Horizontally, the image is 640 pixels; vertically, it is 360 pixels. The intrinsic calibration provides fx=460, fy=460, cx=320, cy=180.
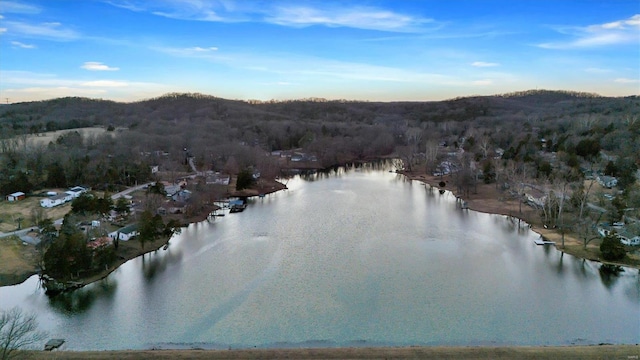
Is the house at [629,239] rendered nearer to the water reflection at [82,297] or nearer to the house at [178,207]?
the water reflection at [82,297]

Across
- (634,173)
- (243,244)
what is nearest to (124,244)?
(243,244)

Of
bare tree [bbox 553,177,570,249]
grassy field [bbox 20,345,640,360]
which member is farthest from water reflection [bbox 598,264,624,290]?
grassy field [bbox 20,345,640,360]

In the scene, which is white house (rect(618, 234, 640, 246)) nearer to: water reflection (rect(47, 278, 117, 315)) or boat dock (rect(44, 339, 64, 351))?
water reflection (rect(47, 278, 117, 315))

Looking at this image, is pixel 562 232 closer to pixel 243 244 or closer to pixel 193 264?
pixel 243 244

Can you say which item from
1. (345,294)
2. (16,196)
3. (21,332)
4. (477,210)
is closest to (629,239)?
(477,210)

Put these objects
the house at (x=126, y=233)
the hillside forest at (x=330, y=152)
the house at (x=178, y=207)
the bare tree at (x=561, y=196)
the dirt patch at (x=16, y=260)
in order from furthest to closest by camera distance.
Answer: the hillside forest at (x=330, y=152) → the house at (x=178, y=207) → the bare tree at (x=561, y=196) → the house at (x=126, y=233) → the dirt patch at (x=16, y=260)

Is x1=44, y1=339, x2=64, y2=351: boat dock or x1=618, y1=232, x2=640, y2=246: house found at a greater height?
x1=618, y1=232, x2=640, y2=246: house

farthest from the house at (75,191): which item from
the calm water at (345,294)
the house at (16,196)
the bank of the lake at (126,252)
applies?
the calm water at (345,294)
